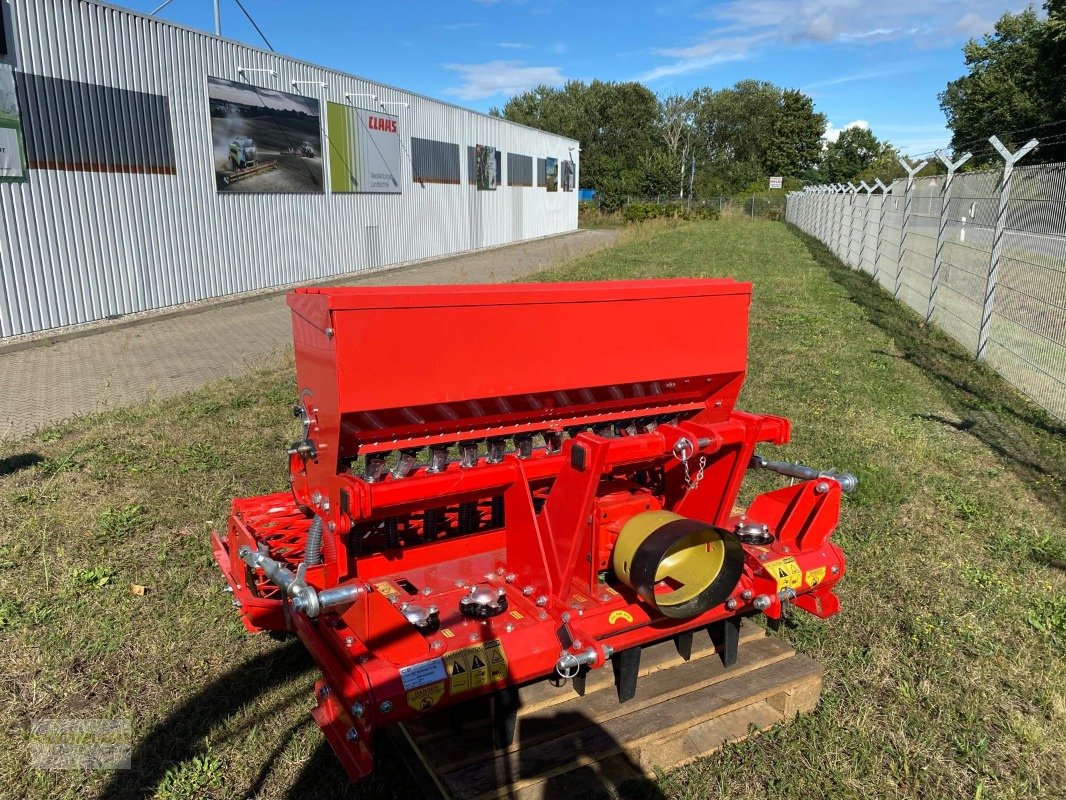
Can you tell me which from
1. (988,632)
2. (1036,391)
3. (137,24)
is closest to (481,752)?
(988,632)

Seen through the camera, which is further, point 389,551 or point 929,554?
point 929,554

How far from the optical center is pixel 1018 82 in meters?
41.7

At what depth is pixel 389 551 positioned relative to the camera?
139 inches

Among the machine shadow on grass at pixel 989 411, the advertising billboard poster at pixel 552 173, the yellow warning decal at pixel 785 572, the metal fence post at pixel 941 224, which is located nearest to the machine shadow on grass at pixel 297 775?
the yellow warning decal at pixel 785 572

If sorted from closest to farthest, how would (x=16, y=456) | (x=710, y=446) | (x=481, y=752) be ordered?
(x=481, y=752) < (x=710, y=446) < (x=16, y=456)

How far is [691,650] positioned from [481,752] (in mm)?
1111

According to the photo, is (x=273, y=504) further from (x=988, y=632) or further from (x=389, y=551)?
(x=988, y=632)

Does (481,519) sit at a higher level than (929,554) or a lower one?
higher

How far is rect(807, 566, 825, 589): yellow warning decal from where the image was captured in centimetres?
348

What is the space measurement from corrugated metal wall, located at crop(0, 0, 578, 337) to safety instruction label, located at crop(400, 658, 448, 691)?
1080 centimetres

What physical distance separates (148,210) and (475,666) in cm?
1267

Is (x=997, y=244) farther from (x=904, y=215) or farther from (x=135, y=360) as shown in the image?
(x=135, y=360)

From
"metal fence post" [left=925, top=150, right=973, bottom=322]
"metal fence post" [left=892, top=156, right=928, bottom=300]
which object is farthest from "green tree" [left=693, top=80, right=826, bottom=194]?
"metal fence post" [left=925, top=150, right=973, bottom=322]

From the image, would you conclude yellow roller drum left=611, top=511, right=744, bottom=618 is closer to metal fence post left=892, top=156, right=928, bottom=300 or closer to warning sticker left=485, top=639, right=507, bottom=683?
warning sticker left=485, top=639, right=507, bottom=683
